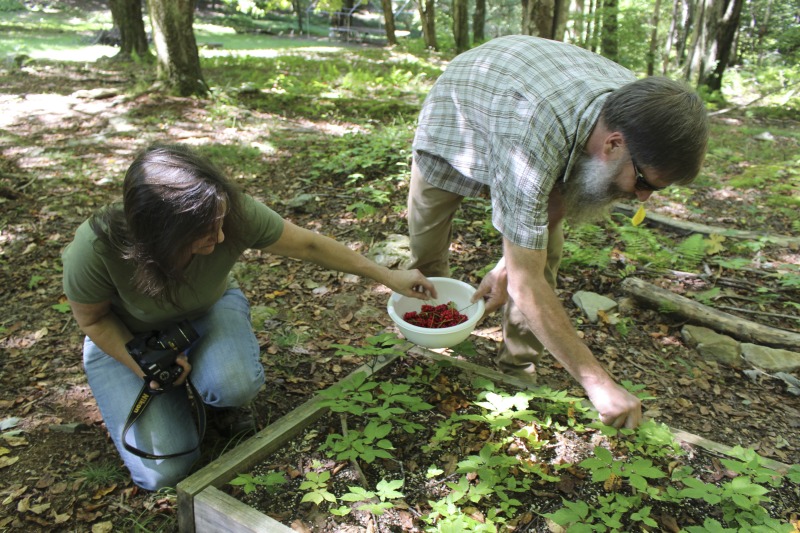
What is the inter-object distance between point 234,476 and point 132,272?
0.81 m

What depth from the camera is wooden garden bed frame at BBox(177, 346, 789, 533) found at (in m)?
1.75

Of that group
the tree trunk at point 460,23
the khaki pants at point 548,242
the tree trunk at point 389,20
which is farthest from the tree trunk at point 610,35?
the khaki pants at point 548,242

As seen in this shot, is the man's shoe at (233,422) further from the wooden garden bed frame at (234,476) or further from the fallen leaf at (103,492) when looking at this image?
the fallen leaf at (103,492)

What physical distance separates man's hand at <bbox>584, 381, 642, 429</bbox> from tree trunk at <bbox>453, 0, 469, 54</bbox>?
13287 millimetres

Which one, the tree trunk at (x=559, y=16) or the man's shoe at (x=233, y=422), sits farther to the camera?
the tree trunk at (x=559, y=16)

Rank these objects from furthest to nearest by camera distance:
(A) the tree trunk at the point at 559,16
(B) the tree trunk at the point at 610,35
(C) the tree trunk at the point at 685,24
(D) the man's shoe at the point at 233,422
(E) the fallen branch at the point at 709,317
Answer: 1. (C) the tree trunk at the point at 685,24
2. (B) the tree trunk at the point at 610,35
3. (A) the tree trunk at the point at 559,16
4. (E) the fallen branch at the point at 709,317
5. (D) the man's shoe at the point at 233,422

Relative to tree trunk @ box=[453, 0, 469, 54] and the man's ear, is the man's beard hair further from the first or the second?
tree trunk @ box=[453, 0, 469, 54]

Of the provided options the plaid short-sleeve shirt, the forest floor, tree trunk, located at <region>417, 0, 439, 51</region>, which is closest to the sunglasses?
the plaid short-sleeve shirt

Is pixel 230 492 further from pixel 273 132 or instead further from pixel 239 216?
pixel 273 132

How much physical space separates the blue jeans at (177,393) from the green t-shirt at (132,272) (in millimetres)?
142

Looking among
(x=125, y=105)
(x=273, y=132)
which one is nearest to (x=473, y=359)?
(x=273, y=132)

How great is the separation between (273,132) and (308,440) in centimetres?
484

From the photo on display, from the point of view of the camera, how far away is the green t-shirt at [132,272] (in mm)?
1916

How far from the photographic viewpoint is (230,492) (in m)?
1.95
